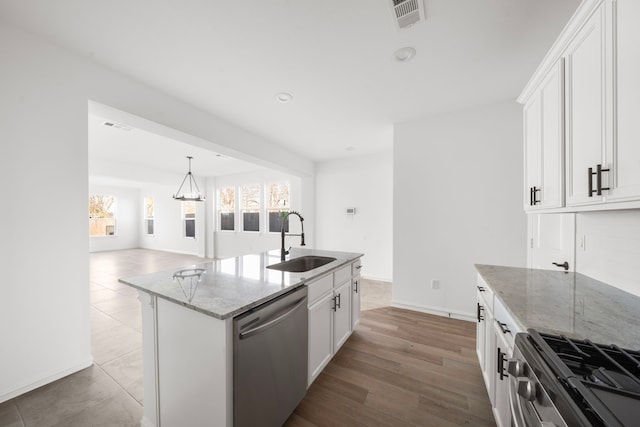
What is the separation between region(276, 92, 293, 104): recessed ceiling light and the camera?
2775mm

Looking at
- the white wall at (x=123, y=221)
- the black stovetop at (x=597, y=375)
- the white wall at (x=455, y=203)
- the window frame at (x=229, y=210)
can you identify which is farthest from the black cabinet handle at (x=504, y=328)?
the white wall at (x=123, y=221)

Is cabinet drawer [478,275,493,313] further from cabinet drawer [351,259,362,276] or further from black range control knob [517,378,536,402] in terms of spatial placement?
cabinet drawer [351,259,362,276]

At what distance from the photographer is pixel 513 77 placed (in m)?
2.46

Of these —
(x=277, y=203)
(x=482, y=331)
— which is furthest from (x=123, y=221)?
(x=482, y=331)

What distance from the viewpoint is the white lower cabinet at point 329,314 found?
1.84 meters

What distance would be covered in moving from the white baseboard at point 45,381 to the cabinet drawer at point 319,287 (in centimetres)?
223

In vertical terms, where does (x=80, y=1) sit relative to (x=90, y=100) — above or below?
above

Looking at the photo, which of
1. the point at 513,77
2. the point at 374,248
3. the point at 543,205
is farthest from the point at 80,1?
the point at 374,248

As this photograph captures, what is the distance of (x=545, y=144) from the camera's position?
1.63 m

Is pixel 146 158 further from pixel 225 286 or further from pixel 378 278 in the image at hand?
pixel 378 278

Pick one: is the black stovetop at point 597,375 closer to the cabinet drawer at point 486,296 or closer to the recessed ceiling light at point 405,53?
the cabinet drawer at point 486,296

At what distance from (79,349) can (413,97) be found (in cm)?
432

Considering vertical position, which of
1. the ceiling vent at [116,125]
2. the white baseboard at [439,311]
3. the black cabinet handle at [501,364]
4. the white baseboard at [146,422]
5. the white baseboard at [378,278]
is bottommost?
the white baseboard at [378,278]

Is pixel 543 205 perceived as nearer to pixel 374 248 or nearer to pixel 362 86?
pixel 362 86
